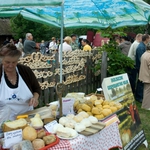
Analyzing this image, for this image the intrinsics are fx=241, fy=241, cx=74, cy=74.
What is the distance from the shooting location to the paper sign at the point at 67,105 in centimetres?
295

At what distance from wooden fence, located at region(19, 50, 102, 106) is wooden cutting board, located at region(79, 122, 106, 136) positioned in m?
2.81

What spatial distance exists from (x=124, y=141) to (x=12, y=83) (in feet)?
5.67

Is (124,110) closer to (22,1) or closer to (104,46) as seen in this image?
(22,1)

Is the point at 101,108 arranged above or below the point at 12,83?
below

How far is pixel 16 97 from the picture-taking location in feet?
9.43

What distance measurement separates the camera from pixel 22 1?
2059 millimetres

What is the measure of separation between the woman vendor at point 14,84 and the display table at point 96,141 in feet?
2.72

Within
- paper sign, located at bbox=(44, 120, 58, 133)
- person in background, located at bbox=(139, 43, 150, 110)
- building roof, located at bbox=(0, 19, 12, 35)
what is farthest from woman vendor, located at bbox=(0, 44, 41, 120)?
building roof, located at bbox=(0, 19, 12, 35)

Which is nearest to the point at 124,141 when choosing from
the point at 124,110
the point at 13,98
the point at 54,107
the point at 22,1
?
the point at 124,110

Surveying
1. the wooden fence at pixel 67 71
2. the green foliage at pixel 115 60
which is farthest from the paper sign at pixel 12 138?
the green foliage at pixel 115 60

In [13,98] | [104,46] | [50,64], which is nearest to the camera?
[13,98]

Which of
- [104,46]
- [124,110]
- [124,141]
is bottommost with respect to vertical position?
[124,141]

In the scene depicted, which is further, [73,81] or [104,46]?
[104,46]

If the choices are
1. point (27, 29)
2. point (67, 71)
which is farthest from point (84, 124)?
point (27, 29)
